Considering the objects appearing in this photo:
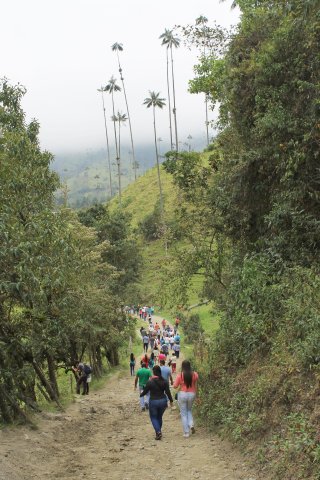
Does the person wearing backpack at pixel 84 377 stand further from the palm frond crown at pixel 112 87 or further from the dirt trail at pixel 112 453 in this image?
the palm frond crown at pixel 112 87

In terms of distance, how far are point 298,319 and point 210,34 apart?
13.2 metres

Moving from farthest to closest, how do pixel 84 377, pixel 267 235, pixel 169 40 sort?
1. pixel 169 40
2. pixel 84 377
3. pixel 267 235

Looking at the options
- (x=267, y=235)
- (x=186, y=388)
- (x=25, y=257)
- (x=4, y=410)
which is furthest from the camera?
(x=267, y=235)

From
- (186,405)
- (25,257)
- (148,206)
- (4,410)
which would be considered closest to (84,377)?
(4,410)

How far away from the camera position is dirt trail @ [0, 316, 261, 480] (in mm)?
6840

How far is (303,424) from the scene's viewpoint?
572 centimetres

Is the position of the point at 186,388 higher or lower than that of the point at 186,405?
higher

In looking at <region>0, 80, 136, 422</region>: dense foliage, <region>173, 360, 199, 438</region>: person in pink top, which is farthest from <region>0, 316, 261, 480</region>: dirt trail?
<region>0, 80, 136, 422</region>: dense foliage

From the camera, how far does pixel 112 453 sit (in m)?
8.22

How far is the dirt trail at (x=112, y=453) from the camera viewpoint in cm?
684

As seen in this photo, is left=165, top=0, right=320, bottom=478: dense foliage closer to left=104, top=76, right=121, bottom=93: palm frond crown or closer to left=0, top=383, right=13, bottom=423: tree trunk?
left=0, top=383, right=13, bottom=423: tree trunk

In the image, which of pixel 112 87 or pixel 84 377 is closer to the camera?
pixel 84 377

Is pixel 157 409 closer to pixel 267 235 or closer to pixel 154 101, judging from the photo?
pixel 267 235

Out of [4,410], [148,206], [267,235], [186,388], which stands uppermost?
[267,235]
